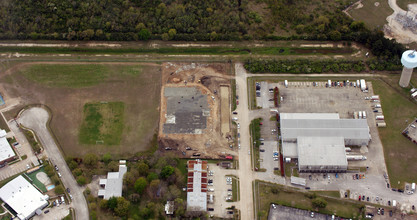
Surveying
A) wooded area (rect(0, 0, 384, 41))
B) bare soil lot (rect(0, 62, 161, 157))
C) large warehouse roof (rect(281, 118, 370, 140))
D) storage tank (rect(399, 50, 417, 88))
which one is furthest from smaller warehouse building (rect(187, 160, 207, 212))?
storage tank (rect(399, 50, 417, 88))

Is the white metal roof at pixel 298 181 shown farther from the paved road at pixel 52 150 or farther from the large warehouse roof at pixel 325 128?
the paved road at pixel 52 150

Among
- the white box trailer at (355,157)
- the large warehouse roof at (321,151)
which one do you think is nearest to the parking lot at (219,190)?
the large warehouse roof at (321,151)

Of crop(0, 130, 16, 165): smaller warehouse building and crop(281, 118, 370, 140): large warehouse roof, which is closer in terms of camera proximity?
crop(0, 130, 16, 165): smaller warehouse building

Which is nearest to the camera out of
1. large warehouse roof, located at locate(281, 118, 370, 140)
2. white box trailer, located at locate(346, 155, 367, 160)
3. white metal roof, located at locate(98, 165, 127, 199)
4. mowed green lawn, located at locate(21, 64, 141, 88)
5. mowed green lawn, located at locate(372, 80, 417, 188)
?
white metal roof, located at locate(98, 165, 127, 199)

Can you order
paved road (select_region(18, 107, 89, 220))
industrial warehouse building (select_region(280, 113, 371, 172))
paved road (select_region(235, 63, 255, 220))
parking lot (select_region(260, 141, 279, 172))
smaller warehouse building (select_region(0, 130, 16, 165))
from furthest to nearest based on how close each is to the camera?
parking lot (select_region(260, 141, 279, 172))
smaller warehouse building (select_region(0, 130, 16, 165))
industrial warehouse building (select_region(280, 113, 371, 172))
paved road (select_region(235, 63, 255, 220))
paved road (select_region(18, 107, 89, 220))

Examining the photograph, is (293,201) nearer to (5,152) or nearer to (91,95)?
(91,95)

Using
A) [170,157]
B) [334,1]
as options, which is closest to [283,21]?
[334,1]

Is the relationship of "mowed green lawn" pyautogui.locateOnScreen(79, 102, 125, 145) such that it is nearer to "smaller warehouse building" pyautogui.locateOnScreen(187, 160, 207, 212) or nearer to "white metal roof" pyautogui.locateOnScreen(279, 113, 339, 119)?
"smaller warehouse building" pyautogui.locateOnScreen(187, 160, 207, 212)
